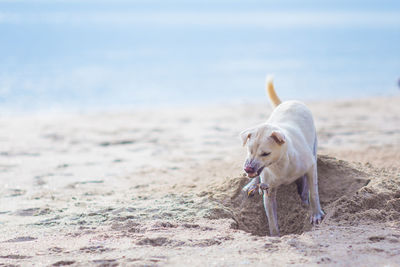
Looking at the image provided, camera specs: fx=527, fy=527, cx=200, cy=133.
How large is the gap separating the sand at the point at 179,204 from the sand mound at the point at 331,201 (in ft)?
0.04

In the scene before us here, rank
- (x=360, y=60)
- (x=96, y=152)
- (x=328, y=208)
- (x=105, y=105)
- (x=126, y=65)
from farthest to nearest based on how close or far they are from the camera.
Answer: (x=360, y=60) < (x=126, y=65) < (x=105, y=105) < (x=96, y=152) < (x=328, y=208)

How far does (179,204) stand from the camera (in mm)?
5238

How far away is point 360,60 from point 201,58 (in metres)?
7.93

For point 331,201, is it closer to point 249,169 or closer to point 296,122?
point 296,122

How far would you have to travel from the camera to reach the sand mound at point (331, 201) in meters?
4.70

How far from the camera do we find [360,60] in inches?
1011

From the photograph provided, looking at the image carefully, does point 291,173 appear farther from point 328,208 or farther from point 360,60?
point 360,60

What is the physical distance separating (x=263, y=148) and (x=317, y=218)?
3.24 ft

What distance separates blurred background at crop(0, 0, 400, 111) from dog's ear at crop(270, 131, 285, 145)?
38.1ft

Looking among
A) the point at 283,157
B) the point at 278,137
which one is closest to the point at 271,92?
the point at 283,157

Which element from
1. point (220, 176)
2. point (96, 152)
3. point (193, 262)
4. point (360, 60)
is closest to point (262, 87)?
point (360, 60)

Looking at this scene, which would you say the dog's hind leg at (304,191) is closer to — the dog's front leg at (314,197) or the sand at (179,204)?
the sand at (179,204)

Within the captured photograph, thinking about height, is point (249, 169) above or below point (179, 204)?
above

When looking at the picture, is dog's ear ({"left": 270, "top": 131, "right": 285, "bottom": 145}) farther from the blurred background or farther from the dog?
the blurred background
